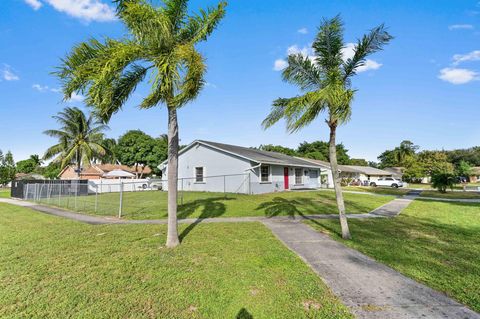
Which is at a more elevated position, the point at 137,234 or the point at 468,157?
the point at 468,157

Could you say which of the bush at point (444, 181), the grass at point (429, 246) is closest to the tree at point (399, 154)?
the bush at point (444, 181)

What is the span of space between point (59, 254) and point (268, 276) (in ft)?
16.1

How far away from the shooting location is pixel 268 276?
451 centimetres

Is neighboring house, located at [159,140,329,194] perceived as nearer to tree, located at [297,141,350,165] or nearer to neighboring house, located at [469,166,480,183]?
tree, located at [297,141,350,165]

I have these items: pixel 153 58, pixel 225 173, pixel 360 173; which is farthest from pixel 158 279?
pixel 360 173

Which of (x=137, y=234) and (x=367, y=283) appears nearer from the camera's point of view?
(x=367, y=283)

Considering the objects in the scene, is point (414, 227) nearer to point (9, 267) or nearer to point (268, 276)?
point (268, 276)

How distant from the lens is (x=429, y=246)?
6.52 m

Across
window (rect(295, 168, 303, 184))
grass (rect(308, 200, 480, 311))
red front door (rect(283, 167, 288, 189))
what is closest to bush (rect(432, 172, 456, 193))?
window (rect(295, 168, 303, 184))

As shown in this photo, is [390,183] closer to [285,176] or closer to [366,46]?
[285,176]

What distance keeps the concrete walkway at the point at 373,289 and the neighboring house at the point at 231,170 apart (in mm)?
13233

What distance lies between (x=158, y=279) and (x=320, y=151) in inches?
2523

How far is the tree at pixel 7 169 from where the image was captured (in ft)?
197

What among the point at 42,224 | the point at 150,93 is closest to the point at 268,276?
the point at 150,93
